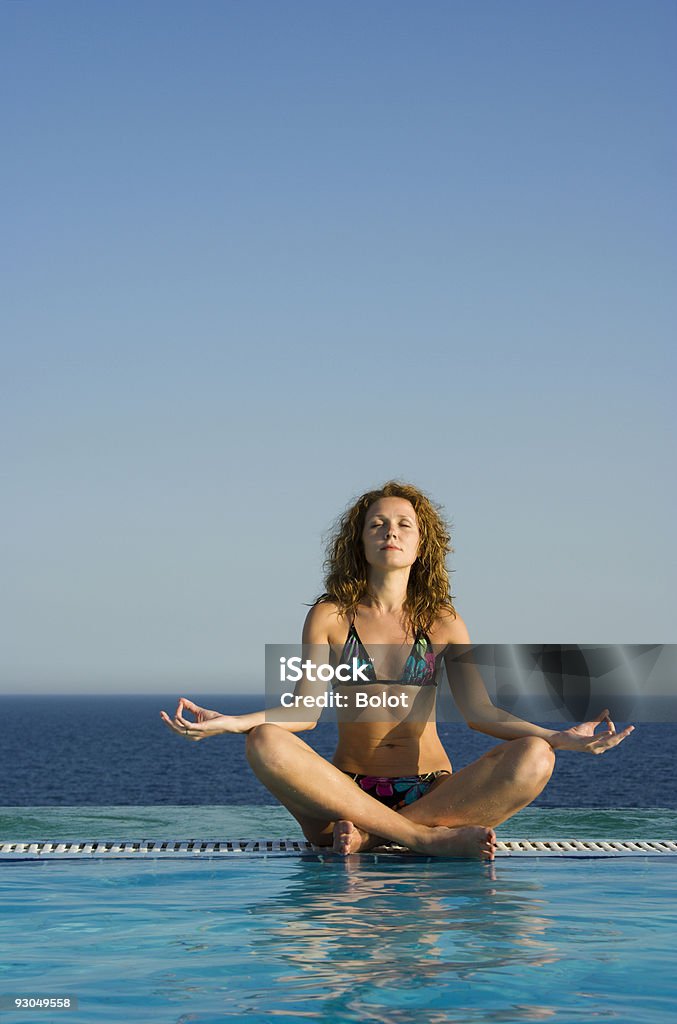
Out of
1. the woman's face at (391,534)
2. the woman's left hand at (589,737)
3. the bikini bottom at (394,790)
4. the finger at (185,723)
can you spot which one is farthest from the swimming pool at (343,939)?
the woman's face at (391,534)

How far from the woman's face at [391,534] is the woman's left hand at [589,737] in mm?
1337

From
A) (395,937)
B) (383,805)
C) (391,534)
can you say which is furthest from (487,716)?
(395,937)

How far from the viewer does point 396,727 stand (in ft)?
21.8

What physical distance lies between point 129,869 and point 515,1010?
3.37 metres

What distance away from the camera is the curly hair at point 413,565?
6.91 m

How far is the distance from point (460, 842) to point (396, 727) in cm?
72

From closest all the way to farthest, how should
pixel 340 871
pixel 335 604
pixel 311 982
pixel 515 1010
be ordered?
pixel 515 1010 < pixel 311 982 < pixel 340 871 < pixel 335 604

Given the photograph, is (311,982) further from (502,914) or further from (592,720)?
(592,720)

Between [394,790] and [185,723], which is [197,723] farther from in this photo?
[394,790]

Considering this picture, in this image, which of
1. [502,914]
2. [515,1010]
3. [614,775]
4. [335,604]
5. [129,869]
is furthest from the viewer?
[614,775]

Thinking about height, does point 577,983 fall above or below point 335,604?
below

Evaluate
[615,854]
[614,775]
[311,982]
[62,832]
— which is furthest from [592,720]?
[614,775]

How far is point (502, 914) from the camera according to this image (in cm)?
488

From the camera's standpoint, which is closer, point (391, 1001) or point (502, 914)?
point (391, 1001)
